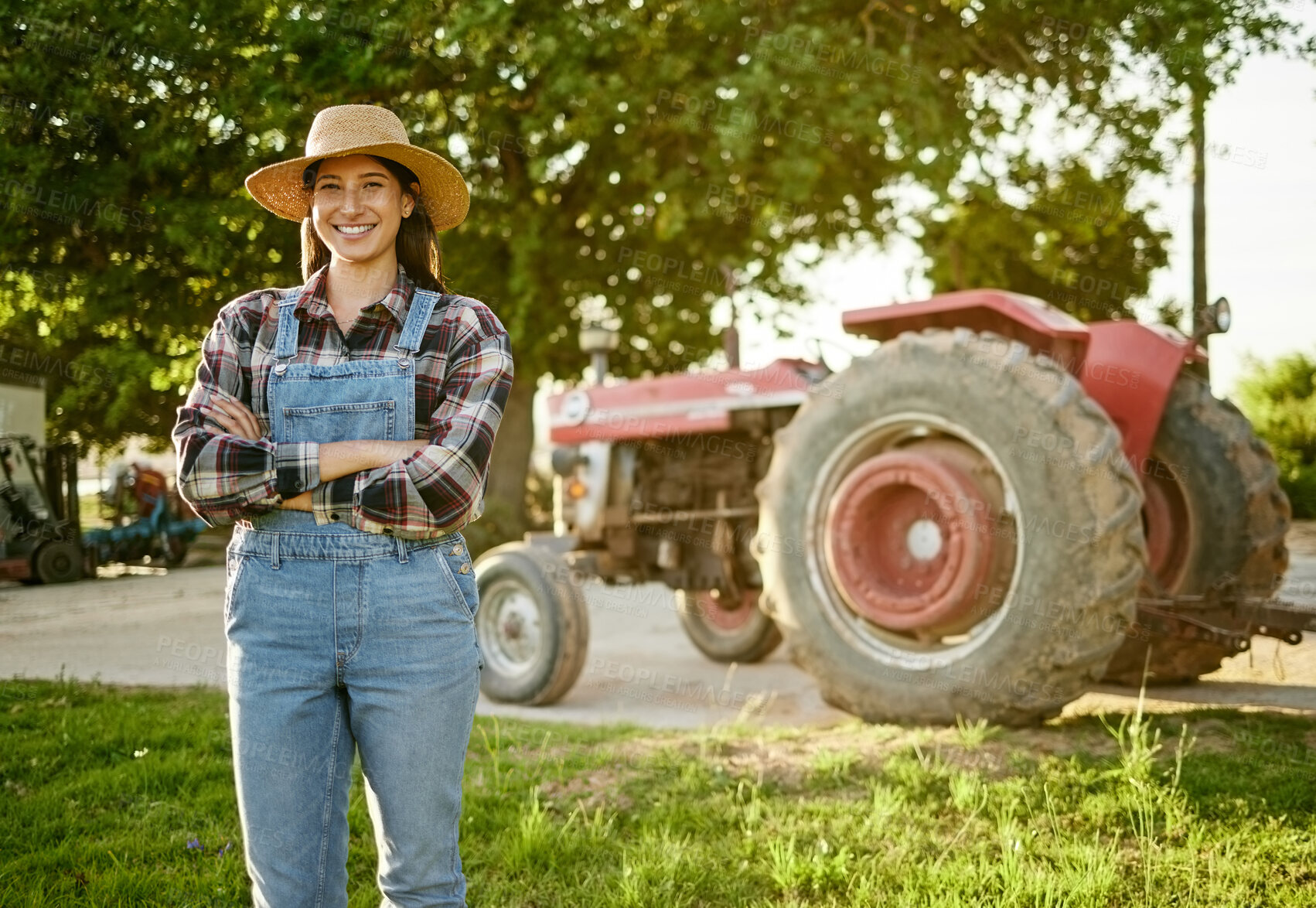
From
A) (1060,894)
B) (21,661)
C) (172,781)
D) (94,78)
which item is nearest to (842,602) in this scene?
(1060,894)

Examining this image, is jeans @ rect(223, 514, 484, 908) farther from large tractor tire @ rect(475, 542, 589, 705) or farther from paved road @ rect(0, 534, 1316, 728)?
large tractor tire @ rect(475, 542, 589, 705)

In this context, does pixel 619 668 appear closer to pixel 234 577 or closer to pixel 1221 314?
pixel 1221 314

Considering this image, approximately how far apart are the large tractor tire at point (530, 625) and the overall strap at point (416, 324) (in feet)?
11.5

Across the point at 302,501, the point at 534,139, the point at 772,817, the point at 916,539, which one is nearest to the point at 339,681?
the point at 302,501

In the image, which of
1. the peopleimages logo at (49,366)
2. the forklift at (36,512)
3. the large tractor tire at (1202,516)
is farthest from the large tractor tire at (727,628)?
the peopleimages logo at (49,366)

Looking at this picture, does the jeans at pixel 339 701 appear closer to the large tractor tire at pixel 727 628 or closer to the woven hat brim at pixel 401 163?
the woven hat brim at pixel 401 163

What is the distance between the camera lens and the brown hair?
7.81 feet

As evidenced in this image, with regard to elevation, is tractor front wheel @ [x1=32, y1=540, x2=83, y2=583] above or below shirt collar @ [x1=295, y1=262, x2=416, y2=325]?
below

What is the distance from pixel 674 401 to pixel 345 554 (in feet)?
13.6

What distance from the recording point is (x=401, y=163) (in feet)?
7.77

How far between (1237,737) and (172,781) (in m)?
3.64

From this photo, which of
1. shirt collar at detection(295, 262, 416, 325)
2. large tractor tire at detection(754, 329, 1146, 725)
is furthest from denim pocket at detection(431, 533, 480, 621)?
large tractor tire at detection(754, 329, 1146, 725)

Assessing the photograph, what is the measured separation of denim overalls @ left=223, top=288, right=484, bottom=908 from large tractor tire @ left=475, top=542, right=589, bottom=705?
11.2ft

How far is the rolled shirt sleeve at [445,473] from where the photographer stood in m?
2.01
